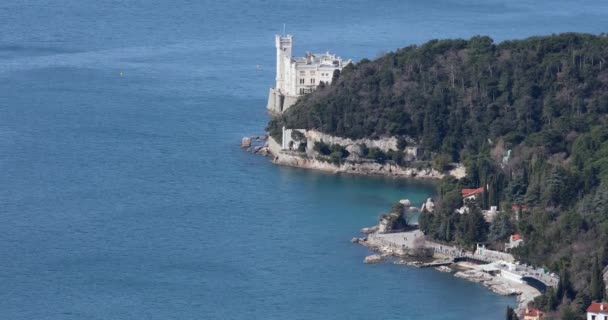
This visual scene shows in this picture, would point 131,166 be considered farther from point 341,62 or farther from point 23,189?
point 341,62

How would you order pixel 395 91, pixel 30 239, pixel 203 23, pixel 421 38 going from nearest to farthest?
pixel 30 239 → pixel 395 91 → pixel 421 38 → pixel 203 23

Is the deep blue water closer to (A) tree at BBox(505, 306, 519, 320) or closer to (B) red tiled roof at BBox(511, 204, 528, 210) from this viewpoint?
(A) tree at BBox(505, 306, 519, 320)

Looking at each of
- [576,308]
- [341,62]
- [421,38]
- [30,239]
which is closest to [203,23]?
[421,38]

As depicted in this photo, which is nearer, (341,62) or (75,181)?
(75,181)

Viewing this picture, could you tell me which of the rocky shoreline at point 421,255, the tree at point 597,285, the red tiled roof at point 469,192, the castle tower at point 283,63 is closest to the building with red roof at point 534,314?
the tree at point 597,285

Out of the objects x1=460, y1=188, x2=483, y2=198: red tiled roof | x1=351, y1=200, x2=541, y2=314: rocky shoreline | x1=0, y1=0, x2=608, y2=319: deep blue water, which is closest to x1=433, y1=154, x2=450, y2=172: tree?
x1=0, y1=0, x2=608, y2=319: deep blue water

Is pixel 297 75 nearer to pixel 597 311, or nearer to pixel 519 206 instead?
pixel 519 206
